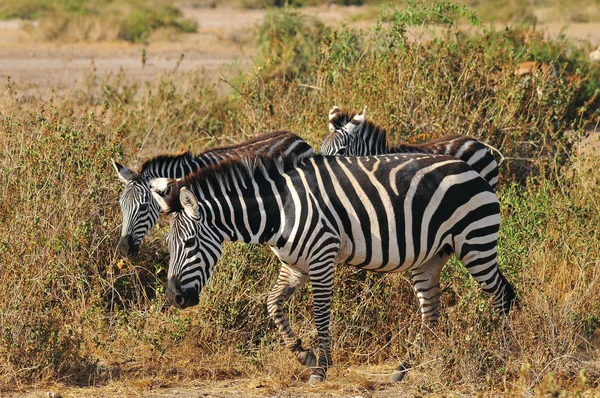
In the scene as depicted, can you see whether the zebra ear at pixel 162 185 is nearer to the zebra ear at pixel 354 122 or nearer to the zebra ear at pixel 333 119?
the zebra ear at pixel 354 122

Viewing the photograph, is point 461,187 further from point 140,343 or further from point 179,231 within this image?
point 140,343

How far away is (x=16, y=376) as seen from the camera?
6297 mm

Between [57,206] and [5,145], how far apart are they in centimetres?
86

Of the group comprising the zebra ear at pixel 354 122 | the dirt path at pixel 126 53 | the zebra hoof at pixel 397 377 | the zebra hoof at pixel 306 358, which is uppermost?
the zebra ear at pixel 354 122

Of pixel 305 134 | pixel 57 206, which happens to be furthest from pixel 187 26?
pixel 57 206

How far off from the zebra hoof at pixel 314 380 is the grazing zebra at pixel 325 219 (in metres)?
0.01

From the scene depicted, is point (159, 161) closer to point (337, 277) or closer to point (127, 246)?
point (127, 246)

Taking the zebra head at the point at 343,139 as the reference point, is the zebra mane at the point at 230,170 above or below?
above

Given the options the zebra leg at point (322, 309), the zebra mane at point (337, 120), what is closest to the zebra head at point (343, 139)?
the zebra mane at point (337, 120)

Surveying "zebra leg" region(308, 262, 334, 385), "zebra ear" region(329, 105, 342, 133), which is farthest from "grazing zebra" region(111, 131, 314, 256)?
"zebra leg" region(308, 262, 334, 385)

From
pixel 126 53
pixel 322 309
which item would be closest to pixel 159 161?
pixel 322 309

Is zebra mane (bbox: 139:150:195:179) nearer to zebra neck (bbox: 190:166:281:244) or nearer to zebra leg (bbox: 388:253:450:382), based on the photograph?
zebra neck (bbox: 190:166:281:244)

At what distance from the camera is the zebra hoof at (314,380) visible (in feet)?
21.2

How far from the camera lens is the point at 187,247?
→ 6102 millimetres
